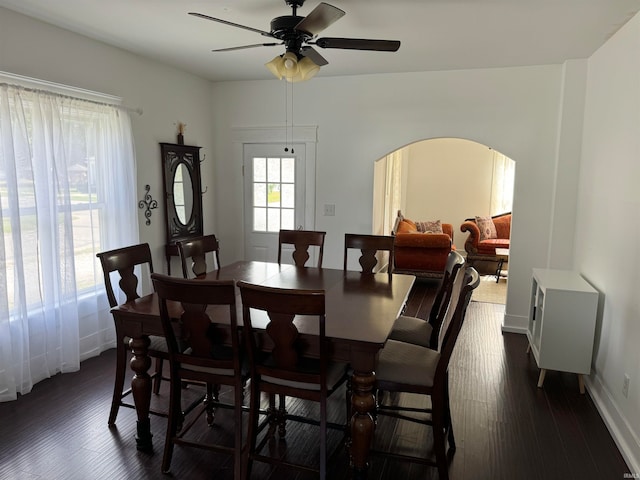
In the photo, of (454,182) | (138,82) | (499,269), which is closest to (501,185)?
(454,182)

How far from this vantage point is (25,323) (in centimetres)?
312

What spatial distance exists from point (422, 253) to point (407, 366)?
422 cm

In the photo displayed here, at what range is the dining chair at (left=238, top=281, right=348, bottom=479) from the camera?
76.1 inches

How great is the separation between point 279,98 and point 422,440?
12.8 feet

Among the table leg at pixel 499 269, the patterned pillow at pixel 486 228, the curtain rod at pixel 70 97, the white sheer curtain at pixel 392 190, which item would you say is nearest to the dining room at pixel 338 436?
the curtain rod at pixel 70 97

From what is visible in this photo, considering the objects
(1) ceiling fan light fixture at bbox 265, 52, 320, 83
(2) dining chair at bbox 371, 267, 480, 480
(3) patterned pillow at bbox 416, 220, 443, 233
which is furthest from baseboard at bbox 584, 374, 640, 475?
(3) patterned pillow at bbox 416, 220, 443, 233

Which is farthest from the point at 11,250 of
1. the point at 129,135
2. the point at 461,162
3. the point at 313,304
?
the point at 461,162

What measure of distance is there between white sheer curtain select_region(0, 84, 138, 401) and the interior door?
1.65 metres

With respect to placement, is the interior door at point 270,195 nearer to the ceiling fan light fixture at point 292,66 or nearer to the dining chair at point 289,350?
the ceiling fan light fixture at point 292,66

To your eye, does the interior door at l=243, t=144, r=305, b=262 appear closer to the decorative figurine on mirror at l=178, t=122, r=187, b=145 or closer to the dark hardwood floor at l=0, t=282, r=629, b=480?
the decorative figurine on mirror at l=178, t=122, r=187, b=145

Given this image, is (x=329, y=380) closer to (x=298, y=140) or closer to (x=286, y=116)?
(x=298, y=140)

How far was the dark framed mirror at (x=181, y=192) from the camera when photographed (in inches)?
181

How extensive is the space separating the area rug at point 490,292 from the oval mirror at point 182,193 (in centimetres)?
368

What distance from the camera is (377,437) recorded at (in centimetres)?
269
